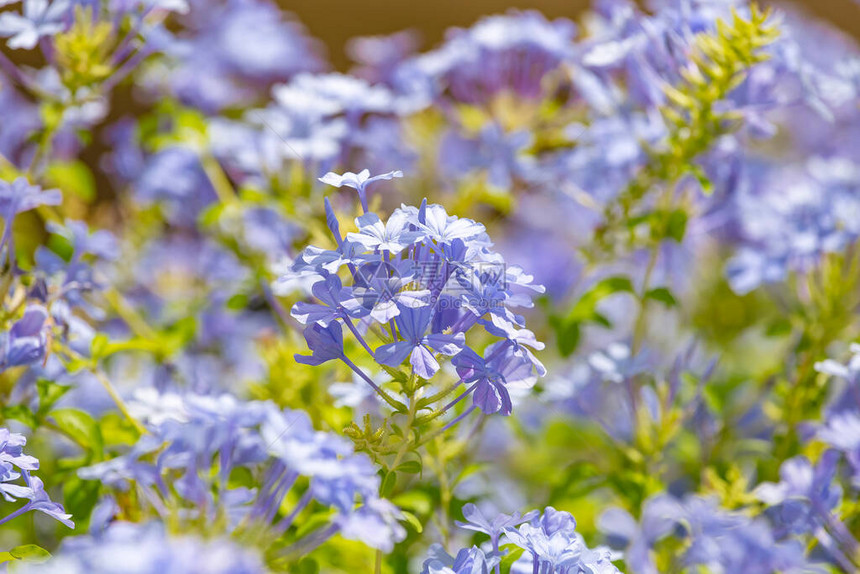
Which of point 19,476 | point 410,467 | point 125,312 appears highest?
point 410,467

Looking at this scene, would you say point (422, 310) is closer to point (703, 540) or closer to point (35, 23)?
point (703, 540)

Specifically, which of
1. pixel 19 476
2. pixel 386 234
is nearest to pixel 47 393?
pixel 19 476

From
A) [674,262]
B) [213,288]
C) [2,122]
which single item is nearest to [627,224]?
[674,262]

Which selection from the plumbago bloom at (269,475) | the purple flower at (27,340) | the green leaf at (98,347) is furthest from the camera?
the green leaf at (98,347)

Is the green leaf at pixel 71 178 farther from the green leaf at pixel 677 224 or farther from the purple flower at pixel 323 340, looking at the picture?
the green leaf at pixel 677 224

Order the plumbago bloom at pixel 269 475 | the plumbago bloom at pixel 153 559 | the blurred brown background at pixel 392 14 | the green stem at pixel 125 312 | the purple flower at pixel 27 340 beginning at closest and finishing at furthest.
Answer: the plumbago bloom at pixel 153 559 → the plumbago bloom at pixel 269 475 → the purple flower at pixel 27 340 → the green stem at pixel 125 312 → the blurred brown background at pixel 392 14

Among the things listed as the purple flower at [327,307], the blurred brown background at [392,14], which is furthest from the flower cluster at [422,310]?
the blurred brown background at [392,14]
